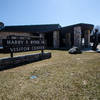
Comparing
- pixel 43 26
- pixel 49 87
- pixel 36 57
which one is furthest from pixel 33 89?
pixel 43 26

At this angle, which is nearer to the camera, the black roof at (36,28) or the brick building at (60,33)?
the brick building at (60,33)

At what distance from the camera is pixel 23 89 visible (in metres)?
2.36

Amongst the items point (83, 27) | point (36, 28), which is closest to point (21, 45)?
point (83, 27)

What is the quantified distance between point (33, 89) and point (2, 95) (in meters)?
0.74

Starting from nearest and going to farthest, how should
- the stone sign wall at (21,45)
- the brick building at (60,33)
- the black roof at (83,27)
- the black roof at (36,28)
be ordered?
1. the stone sign wall at (21,45)
2. the black roof at (83,27)
3. the brick building at (60,33)
4. the black roof at (36,28)

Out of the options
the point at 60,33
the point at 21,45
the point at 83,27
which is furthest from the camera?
the point at 60,33

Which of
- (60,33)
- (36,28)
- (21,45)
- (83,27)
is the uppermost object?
(36,28)

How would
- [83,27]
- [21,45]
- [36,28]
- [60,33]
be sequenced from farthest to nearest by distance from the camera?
[36,28] → [60,33] → [83,27] → [21,45]

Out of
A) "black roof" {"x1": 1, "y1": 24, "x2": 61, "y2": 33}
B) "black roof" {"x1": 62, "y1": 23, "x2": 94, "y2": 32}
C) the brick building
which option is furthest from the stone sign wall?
"black roof" {"x1": 1, "y1": 24, "x2": 61, "y2": 33}

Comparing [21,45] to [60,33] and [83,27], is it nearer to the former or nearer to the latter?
[83,27]

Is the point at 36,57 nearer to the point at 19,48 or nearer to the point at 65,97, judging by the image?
the point at 19,48

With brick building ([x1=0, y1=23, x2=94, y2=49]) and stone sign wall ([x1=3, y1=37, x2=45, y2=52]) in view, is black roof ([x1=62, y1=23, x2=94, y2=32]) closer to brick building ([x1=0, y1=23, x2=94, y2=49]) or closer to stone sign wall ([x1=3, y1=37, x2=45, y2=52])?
brick building ([x1=0, y1=23, x2=94, y2=49])

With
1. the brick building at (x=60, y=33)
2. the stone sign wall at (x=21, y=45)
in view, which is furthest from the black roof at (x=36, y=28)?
the stone sign wall at (x=21, y=45)

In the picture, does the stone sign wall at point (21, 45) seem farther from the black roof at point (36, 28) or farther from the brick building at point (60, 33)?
the black roof at point (36, 28)
